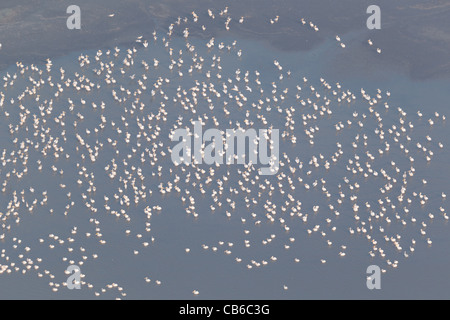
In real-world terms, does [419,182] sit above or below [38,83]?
below

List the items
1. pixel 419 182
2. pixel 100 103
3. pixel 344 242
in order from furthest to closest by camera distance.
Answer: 1. pixel 100 103
2. pixel 419 182
3. pixel 344 242

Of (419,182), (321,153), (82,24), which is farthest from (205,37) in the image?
(419,182)

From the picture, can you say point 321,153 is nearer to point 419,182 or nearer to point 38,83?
point 419,182

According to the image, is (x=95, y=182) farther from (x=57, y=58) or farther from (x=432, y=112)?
(x=432, y=112)

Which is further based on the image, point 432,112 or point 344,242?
point 432,112

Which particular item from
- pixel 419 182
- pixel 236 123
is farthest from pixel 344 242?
pixel 236 123

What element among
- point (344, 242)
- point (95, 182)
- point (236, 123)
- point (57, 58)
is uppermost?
point (57, 58)

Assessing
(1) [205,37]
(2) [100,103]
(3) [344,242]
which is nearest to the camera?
(3) [344,242]
